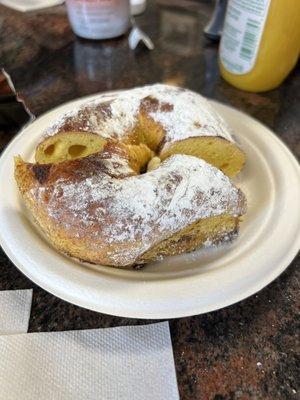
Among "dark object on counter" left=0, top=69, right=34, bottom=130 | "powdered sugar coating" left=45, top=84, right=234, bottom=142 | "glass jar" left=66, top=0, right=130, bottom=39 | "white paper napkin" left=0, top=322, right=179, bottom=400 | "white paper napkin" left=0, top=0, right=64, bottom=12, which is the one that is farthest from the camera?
"white paper napkin" left=0, top=0, right=64, bottom=12

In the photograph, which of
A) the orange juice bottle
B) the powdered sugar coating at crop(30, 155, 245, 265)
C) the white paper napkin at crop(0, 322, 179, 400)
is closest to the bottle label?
the orange juice bottle

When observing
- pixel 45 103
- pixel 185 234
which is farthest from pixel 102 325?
pixel 45 103

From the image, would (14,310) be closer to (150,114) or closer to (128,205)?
(128,205)

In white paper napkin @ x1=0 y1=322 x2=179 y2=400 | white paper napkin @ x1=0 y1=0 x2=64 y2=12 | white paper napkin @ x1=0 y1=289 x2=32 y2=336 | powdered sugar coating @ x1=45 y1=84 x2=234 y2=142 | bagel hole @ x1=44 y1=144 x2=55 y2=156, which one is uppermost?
powdered sugar coating @ x1=45 y1=84 x2=234 y2=142

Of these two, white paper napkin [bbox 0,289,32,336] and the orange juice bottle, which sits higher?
the orange juice bottle

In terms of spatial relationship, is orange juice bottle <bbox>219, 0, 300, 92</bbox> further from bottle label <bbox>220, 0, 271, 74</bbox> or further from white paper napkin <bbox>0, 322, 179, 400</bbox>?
white paper napkin <bbox>0, 322, 179, 400</bbox>

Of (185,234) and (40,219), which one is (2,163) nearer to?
(40,219)
